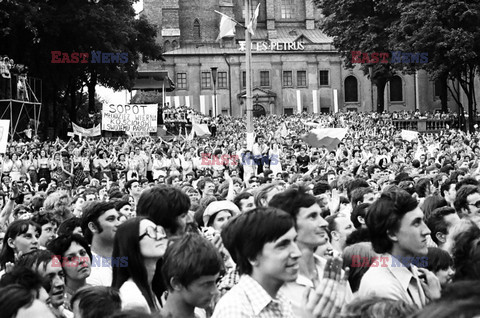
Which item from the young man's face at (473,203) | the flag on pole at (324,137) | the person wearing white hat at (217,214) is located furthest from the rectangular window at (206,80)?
the person wearing white hat at (217,214)

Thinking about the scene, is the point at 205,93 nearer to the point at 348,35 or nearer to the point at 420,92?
the point at 420,92

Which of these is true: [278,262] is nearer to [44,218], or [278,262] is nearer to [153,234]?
[153,234]

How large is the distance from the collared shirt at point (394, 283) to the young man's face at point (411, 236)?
112 millimetres

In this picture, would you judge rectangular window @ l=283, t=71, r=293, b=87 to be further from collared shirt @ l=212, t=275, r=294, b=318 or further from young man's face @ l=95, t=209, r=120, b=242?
collared shirt @ l=212, t=275, r=294, b=318

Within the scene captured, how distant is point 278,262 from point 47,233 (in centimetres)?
439

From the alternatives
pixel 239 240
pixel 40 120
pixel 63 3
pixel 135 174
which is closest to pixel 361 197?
pixel 239 240

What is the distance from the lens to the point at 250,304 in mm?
3818

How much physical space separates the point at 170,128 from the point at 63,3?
10.5 meters

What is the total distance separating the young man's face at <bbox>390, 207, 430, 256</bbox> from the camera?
480cm

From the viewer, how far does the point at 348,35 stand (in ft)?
160

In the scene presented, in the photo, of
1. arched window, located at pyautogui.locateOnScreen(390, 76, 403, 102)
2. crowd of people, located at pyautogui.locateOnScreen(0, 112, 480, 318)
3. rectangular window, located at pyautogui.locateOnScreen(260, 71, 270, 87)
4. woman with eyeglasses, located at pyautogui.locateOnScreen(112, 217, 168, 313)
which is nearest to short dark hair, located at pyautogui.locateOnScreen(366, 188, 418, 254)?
crowd of people, located at pyautogui.locateOnScreen(0, 112, 480, 318)

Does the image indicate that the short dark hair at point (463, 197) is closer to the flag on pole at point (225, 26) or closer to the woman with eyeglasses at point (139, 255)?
the woman with eyeglasses at point (139, 255)

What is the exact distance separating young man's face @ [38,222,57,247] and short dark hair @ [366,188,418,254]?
12.5 feet

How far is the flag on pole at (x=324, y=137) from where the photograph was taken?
78.7ft
